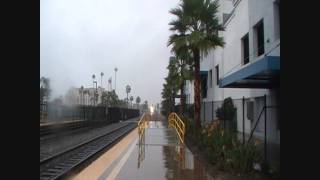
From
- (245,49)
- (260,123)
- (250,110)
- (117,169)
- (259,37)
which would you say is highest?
(259,37)

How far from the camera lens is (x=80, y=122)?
40.6m

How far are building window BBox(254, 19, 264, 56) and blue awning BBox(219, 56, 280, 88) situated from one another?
4546 millimetres

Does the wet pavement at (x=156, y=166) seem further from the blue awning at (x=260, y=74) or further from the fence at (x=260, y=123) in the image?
the blue awning at (x=260, y=74)

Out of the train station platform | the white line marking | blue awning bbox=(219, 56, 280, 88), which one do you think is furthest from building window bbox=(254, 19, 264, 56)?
the white line marking

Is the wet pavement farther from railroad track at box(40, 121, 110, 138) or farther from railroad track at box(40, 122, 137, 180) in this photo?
railroad track at box(40, 121, 110, 138)

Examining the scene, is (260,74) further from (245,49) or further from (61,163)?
(245,49)

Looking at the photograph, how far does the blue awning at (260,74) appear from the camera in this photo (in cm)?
1503

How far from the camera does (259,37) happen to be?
2742 centimetres

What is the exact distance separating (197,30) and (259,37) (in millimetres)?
3978

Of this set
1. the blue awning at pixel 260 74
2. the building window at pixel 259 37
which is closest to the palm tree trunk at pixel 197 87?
the blue awning at pixel 260 74

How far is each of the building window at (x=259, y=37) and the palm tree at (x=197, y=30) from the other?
250cm

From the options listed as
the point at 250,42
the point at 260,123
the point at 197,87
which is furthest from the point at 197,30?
the point at 260,123

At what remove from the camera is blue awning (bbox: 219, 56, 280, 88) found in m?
15.0
